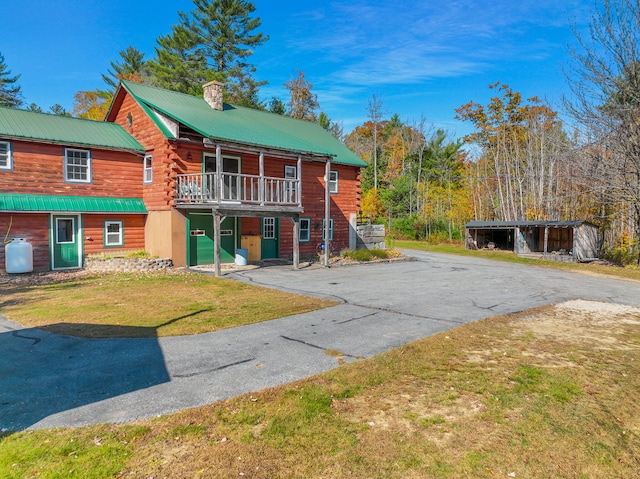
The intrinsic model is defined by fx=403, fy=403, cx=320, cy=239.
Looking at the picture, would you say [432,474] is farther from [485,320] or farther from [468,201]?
[468,201]

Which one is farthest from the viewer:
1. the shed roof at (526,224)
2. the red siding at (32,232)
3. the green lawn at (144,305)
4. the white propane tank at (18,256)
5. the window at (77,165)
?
the shed roof at (526,224)

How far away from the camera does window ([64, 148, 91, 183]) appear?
15.9 m

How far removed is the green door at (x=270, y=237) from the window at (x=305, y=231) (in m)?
1.39

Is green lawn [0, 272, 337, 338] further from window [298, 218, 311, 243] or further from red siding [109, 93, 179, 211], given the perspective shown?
window [298, 218, 311, 243]

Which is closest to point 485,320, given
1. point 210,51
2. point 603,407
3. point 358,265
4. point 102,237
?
point 603,407

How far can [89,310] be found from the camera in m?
8.93

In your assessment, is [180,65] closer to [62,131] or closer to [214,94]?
[214,94]

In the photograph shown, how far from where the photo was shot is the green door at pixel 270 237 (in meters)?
19.7

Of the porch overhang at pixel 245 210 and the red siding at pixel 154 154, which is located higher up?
the red siding at pixel 154 154

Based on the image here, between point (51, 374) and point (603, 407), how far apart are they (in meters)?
6.78

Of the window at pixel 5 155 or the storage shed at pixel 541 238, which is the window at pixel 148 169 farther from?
the storage shed at pixel 541 238

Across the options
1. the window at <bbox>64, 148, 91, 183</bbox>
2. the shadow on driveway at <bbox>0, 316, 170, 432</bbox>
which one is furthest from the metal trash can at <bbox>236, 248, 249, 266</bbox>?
the shadow on driveway at <bbox>0, 316, 170, 432</bbox>

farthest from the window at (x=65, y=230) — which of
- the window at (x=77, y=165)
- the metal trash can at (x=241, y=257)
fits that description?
the metal trash can at (x=241, y=257)

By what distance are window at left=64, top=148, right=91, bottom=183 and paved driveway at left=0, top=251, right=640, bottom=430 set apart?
9.90m
